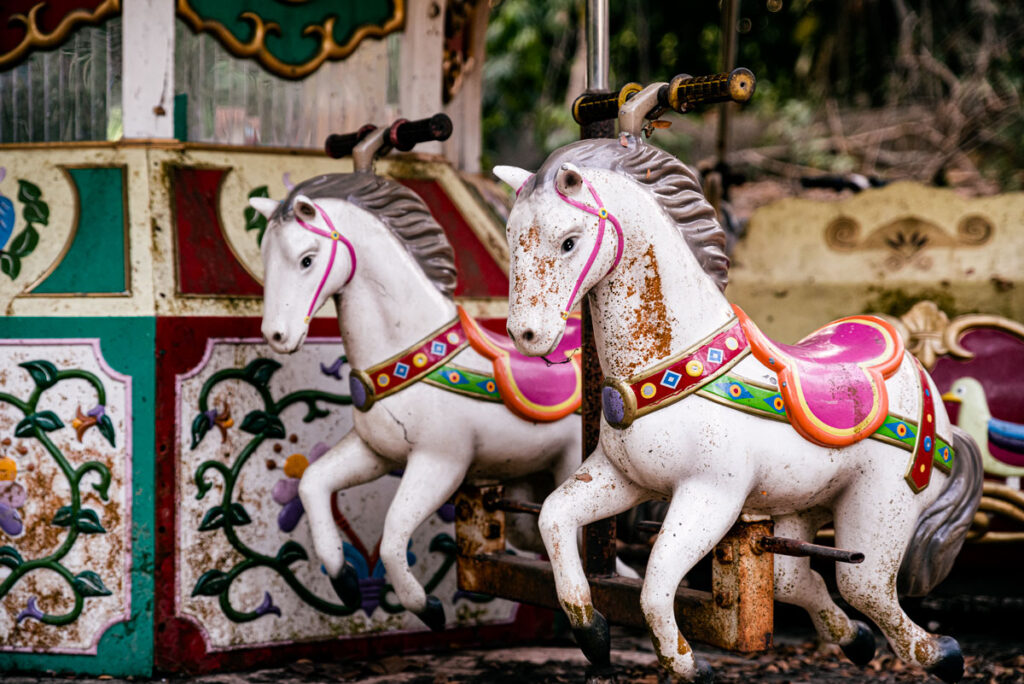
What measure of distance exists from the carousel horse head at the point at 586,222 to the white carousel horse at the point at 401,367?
77 centimetres

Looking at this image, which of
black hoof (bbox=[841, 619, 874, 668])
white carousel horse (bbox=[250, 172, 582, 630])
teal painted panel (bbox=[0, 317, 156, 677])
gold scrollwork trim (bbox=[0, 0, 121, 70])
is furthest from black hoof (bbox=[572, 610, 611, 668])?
gold scrollwork trim (bbox=[0, 0, 121, 70])

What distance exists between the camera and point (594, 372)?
346 cm

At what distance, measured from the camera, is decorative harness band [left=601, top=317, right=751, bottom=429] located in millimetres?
2965

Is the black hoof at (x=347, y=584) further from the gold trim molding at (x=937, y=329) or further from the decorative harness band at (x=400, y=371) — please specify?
the gold trim molding at (x=937, y=329)

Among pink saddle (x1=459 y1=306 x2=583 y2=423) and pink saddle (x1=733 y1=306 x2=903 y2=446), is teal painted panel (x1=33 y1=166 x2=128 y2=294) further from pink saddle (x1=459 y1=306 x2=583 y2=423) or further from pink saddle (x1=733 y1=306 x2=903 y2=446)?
pink saddle (x1=733 y1=306 x2=903 y2=446)

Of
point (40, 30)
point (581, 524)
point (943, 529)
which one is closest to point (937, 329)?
point (943, 529)

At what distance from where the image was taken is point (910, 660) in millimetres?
3271

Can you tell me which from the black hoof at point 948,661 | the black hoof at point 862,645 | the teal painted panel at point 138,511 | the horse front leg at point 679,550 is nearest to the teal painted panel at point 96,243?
the teal painted panel at point 138,511

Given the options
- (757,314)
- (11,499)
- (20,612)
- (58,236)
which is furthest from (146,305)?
(757,314)

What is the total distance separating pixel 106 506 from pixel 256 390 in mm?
634

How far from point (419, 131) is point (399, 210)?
0.26 m

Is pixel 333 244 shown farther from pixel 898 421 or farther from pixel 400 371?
pixel 898 421

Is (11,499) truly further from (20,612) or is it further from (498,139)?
(498,139)

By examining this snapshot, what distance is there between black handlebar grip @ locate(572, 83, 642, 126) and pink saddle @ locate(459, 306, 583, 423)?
0.66 m
